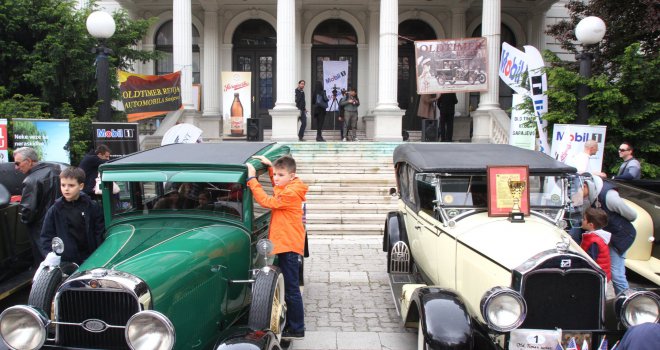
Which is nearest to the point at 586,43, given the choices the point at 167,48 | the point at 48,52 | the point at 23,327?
the point at 23,327

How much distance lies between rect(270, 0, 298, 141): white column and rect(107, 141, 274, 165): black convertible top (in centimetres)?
982

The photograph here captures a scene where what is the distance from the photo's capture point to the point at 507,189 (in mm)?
4500

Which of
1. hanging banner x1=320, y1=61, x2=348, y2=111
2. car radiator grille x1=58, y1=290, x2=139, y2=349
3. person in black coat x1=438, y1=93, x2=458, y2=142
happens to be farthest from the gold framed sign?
hanging banner x1=320, y1=61, x2=348, y2=111

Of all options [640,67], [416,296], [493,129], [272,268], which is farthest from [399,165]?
[493,129]

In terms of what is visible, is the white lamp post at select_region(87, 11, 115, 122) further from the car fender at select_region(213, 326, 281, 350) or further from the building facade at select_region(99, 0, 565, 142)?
the building facade at select_region(99, 0, 565, 142)

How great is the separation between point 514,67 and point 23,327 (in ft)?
31.9

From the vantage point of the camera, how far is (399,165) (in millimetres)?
6730

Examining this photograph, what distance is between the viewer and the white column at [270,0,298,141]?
1492cm

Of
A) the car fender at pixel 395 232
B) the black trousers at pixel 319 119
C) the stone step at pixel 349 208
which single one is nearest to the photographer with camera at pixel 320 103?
the black trousers at pixel 319 119

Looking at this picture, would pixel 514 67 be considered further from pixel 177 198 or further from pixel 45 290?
pixel 45 290

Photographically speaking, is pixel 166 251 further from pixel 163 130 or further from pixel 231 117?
pixel 231 117

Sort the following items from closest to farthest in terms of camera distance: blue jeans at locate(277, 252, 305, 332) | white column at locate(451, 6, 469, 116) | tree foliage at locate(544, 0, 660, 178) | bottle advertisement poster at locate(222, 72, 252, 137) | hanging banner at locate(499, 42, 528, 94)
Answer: blue jeans at locate(277, 252, 305, 332)
tree foliage at locate(544, 0, 660, 178)
hanging banner at locate(499, 42, 528, 94)
bottle advertisement poster at locate(222, 72, 252, 137)
white column at locate(451, 6, 469, 116)

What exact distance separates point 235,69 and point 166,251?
16.4 m

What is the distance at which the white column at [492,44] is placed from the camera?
1522 centimetres
